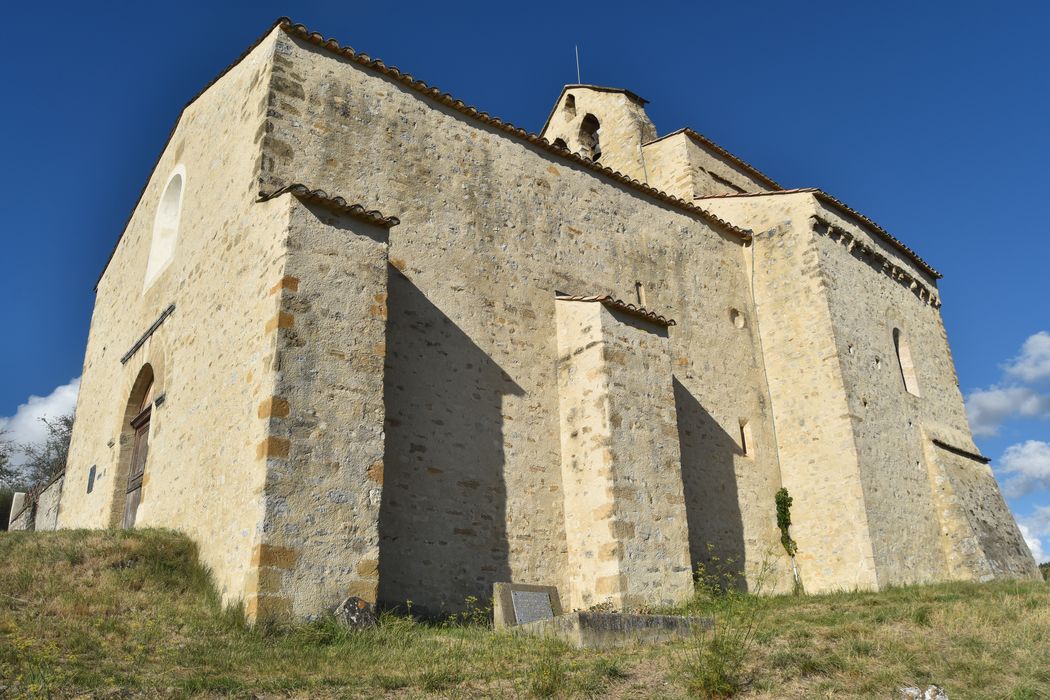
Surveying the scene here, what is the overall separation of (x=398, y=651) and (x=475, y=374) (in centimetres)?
444

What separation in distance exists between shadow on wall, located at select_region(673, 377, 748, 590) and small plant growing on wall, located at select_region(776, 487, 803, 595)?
98cm

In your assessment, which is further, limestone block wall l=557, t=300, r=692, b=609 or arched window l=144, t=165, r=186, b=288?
arched window l=144, t=165, r=186, b=288

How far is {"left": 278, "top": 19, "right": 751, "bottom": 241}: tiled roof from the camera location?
10609 millimetres

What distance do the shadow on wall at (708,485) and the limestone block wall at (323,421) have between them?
563 centimetres

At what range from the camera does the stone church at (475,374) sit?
8.21m

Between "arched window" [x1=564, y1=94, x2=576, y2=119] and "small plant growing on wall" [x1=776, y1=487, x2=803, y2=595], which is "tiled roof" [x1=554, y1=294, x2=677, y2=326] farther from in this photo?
"arched window" [x1=564, y1=94, x2=576, y2=119]

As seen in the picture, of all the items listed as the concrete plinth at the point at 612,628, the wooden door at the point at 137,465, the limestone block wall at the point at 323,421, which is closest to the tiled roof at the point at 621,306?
A: the limestone block wall at the point at 323,421

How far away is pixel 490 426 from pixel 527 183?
413cm

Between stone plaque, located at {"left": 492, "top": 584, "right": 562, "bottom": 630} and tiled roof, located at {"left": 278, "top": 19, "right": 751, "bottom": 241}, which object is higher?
tiled roof, located at {"left": 278, "top": 19, "right": 751, "bottom": 241}

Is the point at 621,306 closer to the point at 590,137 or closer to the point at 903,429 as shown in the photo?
the point at 903,429

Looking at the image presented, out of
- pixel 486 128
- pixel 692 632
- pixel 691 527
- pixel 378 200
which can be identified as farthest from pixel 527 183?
pixel 692 632

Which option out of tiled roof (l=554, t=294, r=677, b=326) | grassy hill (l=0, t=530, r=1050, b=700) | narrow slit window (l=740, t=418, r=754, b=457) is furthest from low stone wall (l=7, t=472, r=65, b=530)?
narrow slit window (l=740, t=418, r=754, b=457)

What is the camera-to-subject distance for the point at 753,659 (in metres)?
6.26

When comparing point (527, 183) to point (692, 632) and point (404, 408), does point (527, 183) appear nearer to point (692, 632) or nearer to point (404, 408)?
point (404, 408)
